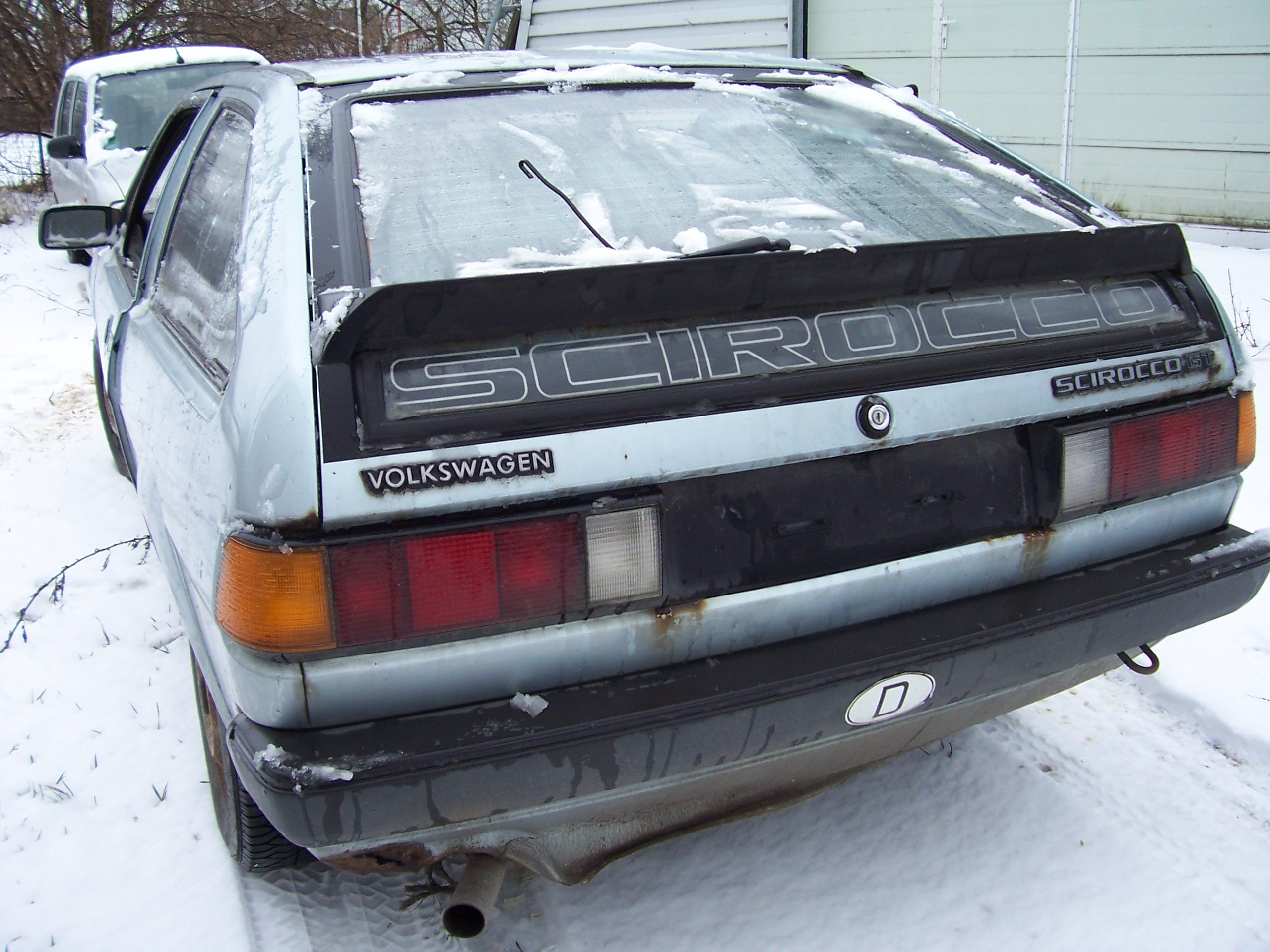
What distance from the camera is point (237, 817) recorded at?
2.17 meters

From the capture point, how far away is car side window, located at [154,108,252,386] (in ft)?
6.62

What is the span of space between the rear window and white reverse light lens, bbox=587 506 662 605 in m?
0.52

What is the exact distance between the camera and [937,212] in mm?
2383

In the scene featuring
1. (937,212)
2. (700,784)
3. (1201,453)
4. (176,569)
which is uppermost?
(937,212)

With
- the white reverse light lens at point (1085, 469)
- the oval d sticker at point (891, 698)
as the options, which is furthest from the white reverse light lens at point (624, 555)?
the white reverse light lens at point (1085, 469)

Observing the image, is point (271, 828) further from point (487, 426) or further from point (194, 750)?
point (487, 426)

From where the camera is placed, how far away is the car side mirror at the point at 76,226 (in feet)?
11.2

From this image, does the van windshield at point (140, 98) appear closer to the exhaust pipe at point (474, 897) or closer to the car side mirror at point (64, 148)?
the car side mirror at point (64, 148)

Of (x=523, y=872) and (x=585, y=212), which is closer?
(x=585, y=212)

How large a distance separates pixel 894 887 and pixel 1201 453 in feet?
3.80

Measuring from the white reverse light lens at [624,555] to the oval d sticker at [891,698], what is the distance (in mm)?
446

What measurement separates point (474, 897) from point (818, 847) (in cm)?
94

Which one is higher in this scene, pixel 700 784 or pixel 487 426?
pixel 487 426

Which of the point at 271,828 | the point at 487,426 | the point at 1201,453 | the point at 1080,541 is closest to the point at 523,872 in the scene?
the point at 271,828
